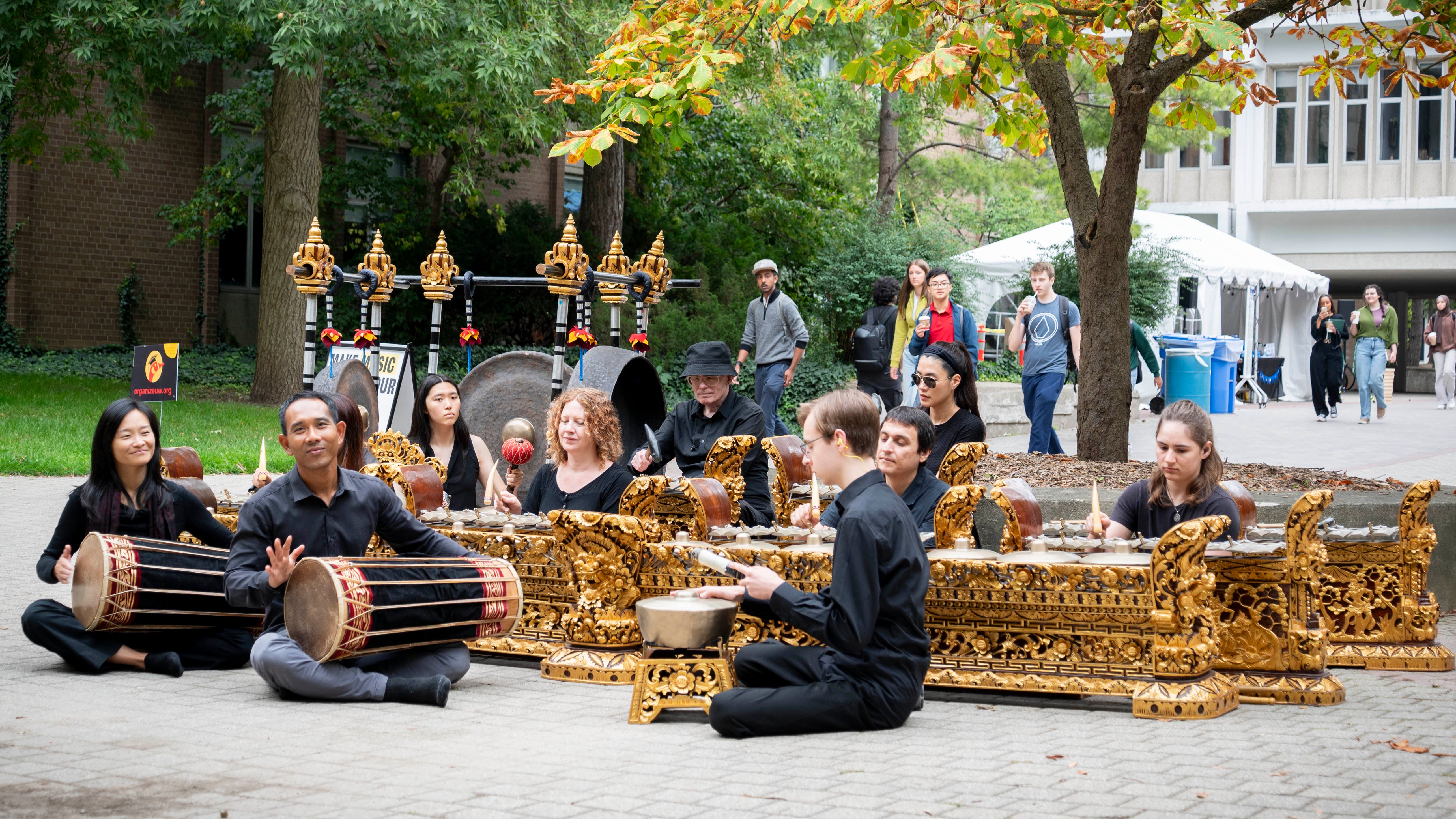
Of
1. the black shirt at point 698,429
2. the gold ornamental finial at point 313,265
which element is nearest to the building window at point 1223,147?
the gold ornamental finial at point 313,265

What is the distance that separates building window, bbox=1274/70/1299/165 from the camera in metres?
35.8

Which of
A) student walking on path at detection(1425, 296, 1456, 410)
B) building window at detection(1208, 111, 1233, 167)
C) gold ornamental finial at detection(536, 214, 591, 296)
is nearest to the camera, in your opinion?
gold ornamental finial at detection(536, 214, 591, 296)

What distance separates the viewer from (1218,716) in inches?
210

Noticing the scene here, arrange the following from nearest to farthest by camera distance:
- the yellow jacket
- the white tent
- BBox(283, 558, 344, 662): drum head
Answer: BBox(283, 558, 344, 662): drum head, the yellow jacket, the white tent

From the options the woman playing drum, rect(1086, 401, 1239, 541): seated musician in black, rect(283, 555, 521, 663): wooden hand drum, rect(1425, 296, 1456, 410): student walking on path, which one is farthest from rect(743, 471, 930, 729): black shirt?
rect(1425, 296, 1456, 410): student walking on path

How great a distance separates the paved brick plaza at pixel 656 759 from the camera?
4.02m

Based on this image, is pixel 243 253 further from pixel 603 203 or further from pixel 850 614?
pixel 850 614

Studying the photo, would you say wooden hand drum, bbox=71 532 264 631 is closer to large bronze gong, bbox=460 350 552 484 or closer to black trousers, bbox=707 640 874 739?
black trousers, bbox=707 640 874 739

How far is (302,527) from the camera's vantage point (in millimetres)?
5773

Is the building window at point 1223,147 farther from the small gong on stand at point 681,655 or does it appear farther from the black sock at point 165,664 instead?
the black sock at point 165,664

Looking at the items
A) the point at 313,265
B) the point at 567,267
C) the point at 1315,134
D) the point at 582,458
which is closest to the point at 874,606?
the point at 582,458

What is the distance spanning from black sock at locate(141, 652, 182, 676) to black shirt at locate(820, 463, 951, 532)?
293 cm

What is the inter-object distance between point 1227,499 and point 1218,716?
39.4 inches

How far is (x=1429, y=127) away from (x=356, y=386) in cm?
3209
